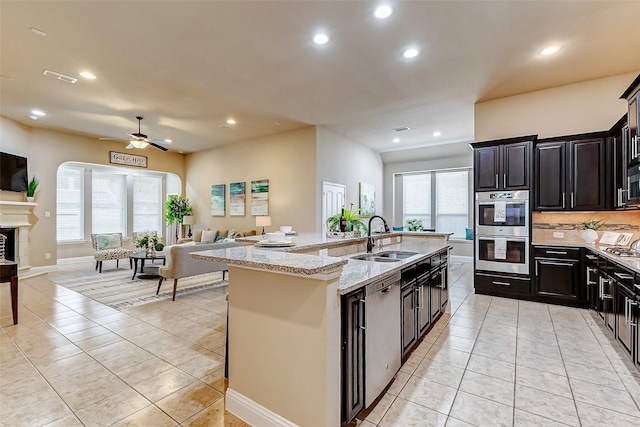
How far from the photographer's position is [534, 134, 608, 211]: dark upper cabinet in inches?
160

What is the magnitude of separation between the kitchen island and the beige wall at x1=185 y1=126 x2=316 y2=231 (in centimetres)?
474

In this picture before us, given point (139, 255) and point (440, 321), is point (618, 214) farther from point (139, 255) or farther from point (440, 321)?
point (139, 255)

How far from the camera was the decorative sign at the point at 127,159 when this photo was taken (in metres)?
7.97

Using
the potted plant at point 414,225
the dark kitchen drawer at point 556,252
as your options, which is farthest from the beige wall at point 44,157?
the dark kitchen drawer at point 556,252

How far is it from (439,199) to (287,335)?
8324mm

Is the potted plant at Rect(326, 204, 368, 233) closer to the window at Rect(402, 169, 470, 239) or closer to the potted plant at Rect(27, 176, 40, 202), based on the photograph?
the window at Rect(402, 169, 470, 239)

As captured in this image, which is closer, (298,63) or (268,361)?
(268,361)

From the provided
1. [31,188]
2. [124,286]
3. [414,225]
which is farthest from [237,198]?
[414,225]

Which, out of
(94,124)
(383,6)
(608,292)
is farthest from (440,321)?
(94,124)

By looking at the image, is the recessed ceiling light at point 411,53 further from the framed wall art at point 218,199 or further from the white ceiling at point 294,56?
the framed wall art at point 218,199

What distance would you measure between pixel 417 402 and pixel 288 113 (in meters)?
5.15

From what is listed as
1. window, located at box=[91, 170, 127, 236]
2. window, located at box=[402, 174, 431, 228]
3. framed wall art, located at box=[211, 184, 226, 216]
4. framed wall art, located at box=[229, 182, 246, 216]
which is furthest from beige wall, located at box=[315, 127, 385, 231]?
window, located at box=[91, 170, 127, 236]

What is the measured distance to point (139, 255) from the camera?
589 centimetres

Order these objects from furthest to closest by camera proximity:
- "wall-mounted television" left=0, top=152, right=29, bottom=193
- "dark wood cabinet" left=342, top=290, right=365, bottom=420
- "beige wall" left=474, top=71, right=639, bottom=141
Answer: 1. "wall-mounted television" left=0, top=152, right=29, bottom=193
2. "beige wall" left=474, top=71, right=639, bottom=141
3. "dark wood cabinet" left=342, top=290, right=365, bottom=420
